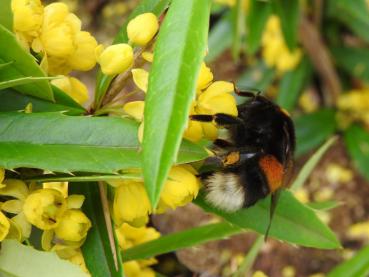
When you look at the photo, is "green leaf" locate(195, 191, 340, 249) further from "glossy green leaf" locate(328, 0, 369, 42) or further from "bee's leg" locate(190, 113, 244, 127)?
"glossy green leaf" locate(328, 0, 369, 42)

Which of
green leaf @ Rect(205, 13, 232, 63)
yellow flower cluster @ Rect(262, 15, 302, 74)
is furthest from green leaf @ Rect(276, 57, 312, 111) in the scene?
green leaf @ Rect(205, 13, 232, 63)

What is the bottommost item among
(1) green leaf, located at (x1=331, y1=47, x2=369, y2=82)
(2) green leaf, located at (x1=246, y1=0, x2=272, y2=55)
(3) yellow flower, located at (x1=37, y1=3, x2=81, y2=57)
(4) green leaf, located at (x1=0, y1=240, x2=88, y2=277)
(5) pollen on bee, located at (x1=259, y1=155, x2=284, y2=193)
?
(1) green leaf, located at (x1=331, y1=47, x2=369, y2=82)

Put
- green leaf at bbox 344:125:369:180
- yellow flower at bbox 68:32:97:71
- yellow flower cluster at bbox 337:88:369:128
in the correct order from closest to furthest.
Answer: yellow flower at bbox 68:32:97:71
green leaf at bbox 344:125:369:180
yellow flower cluster at bbox 337:88:369:128

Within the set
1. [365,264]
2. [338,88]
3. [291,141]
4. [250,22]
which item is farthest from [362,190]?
A: [291,141]

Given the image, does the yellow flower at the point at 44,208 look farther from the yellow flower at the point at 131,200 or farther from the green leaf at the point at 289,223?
the green leaf at the point at 289,223

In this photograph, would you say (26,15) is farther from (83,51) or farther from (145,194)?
(145,194)

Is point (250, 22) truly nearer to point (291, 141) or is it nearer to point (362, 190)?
point (362, 190)

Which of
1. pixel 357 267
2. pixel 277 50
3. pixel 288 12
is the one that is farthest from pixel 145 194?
pixel 277 50
